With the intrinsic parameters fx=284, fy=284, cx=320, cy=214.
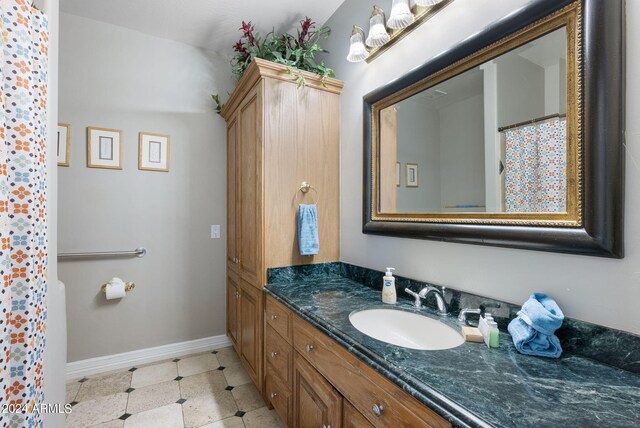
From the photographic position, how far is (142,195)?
2342 millimetres

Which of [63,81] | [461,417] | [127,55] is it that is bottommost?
[461,417]

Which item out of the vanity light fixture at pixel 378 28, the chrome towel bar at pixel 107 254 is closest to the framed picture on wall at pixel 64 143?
the chrome towel bar at pixel 107 254

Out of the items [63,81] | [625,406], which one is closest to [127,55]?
[63,81]

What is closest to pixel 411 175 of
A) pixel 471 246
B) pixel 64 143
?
pixel 471 246

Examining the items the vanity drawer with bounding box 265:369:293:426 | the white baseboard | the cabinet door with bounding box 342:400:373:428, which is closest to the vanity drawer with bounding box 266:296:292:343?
the vanity drawer with bounding box 265:369:293:426

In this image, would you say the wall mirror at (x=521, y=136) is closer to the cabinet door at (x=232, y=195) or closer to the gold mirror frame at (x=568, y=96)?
the gold mirror frame at (x=568, y=96)

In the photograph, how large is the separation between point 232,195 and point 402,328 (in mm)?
1756

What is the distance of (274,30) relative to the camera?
2.29 meters

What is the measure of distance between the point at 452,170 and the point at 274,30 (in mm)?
1899

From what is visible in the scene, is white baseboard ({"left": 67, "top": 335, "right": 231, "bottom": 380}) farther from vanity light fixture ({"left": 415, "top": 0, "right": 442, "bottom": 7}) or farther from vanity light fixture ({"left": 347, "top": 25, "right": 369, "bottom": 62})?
vanity light fixture ({"left": 415, "top": 0, "right": 442, "bottom": 7})

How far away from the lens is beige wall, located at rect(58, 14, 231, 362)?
2139 mm

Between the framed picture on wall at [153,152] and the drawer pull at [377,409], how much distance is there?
2.35 meters

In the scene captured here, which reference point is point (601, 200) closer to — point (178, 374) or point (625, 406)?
point (625, 406)

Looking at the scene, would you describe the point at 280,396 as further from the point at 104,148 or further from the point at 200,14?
the point at 200,14
